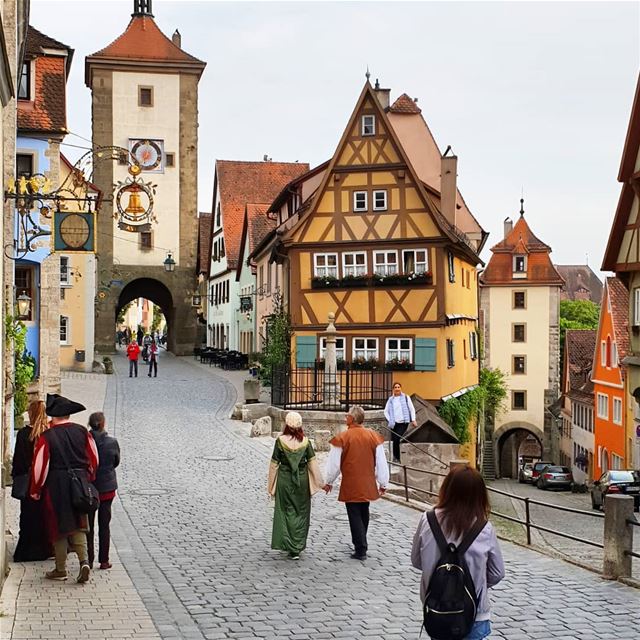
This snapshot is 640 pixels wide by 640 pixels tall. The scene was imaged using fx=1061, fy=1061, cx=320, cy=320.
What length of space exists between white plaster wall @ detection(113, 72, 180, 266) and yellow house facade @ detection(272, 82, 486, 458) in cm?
2571

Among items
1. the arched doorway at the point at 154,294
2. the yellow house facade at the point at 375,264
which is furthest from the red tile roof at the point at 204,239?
the yellow house facade at the point at 375,264

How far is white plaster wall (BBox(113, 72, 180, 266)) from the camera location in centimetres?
5792

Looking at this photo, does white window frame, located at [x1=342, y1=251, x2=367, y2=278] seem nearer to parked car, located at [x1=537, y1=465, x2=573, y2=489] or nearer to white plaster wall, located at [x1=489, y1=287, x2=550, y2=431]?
parked car, located at [x1=537, y1=465, x2=573, y2=489]

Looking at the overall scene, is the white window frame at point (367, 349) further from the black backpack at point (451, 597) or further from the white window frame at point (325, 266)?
the black backpack at point (451, 597)

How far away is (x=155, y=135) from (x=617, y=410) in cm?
2942

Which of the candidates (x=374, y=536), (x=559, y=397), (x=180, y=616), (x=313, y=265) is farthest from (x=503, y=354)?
(x=180, y=616)

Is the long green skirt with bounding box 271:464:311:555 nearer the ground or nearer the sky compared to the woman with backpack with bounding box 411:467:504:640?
nearer the ground

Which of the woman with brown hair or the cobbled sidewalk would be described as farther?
the woman with brown hair

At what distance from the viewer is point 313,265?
110 ft

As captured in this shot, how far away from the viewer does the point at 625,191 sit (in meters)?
30.4

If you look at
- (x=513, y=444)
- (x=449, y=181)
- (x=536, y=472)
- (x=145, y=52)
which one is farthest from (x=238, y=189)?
(x=513, y=444)

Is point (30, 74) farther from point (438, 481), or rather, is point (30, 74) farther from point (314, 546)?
point (314, 546)

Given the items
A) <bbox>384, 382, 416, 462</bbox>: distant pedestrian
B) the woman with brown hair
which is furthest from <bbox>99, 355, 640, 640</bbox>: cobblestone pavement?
<bbox>384, 382, 416, 462</bbox>: distant pedestrian

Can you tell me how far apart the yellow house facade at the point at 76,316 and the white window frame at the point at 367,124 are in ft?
51.7
